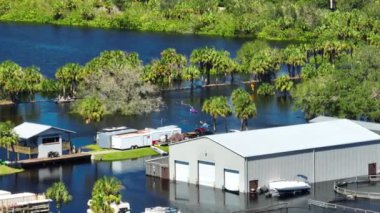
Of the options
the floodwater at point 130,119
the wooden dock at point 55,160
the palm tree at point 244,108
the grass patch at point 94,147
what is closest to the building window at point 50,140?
the wooden dock at point 55,160

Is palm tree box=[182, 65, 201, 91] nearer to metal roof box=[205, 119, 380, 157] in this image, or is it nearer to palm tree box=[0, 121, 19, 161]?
palm tree box=[0, 121, 19, 161]

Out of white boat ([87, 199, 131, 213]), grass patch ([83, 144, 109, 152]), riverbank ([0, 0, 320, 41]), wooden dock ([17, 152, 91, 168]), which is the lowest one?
white boat ([87, 199, 131, 213])

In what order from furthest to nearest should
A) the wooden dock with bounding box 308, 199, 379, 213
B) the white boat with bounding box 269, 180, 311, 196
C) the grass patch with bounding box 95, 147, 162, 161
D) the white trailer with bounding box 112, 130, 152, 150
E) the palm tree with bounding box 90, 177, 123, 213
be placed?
the white trailer with bounding box 112, 130, 152, 150
the grass patch with bounding box 95, 147, 162, 161
the white boat with bounding box 269, 180, 311, 196
the wooden dock with bounding box 308, 199, 379, 213
the palm tree with bounding box 90, 177, 123, 213

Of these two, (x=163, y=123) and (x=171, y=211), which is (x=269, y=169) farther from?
(x=163, y=123)

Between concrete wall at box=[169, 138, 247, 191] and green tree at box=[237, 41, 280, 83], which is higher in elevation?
green tree at box=[237, 41, 280, 83]

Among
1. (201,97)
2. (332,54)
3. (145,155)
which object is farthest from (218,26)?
(145,155)

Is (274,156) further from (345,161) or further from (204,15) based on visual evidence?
(204,15)

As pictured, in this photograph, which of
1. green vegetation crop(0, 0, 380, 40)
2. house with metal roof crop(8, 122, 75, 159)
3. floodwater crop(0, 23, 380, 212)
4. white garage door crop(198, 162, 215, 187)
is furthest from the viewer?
green vegetation crop(0, 0, 380, 40)

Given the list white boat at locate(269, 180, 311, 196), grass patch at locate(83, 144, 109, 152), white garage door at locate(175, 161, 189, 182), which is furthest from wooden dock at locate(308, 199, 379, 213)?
grass patch at locate(83, 144, 109, 152)

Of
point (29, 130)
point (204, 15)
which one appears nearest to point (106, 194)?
point (29, 130)
